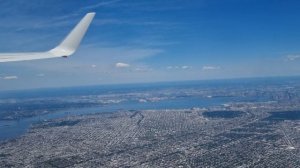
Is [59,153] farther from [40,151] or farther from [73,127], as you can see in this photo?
[73,127]

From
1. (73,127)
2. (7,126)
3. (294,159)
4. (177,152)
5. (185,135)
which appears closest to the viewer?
(294,159)

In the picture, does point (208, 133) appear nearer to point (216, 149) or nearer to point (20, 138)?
point (216, 149)

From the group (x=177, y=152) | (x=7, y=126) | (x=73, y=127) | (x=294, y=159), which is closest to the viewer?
(x=294, y=159)

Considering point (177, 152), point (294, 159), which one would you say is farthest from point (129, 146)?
point (294, 159)

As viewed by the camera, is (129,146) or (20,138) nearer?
(129,146)

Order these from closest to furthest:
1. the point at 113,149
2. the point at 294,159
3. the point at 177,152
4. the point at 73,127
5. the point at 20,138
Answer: the point at 294,159 < the point at 177,152 < the point at 113,149 < the point at 20,138 < the point at 73,127

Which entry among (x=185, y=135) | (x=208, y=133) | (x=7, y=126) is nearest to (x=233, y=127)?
(x=208, y=133)

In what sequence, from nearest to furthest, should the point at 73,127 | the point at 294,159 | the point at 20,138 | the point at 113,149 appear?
the point at 294,159 → the point at 113,149 → the point at 20,138 → the point at 73,127

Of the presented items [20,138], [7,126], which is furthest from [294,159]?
[7,126]

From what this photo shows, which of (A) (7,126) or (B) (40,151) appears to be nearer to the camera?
(B) (40,151)
